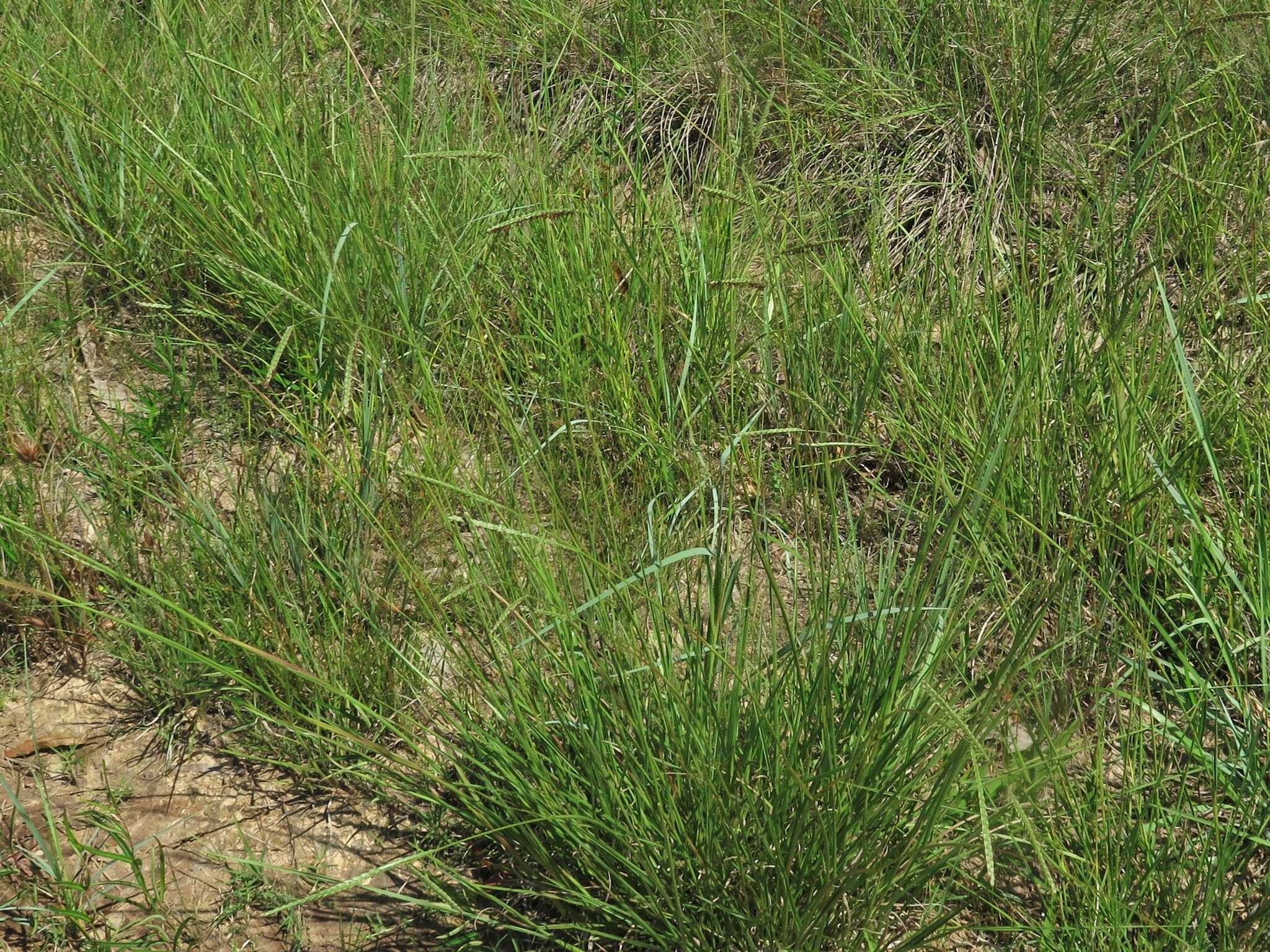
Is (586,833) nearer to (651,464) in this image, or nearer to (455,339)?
(651,464)

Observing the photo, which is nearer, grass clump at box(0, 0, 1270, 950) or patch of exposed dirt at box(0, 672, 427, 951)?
grass clump at box(0, 0, 1270, 950)

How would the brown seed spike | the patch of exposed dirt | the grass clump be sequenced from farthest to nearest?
1. the brown seed spike
2. the patch of exposed dirt
3. the grass clump

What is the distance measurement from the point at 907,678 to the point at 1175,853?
0.46 meters

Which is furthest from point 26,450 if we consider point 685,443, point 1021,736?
point 1021,736

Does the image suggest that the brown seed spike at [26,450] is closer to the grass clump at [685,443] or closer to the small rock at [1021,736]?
the grass clump at [685,443]

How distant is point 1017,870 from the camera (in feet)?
A: 5.42

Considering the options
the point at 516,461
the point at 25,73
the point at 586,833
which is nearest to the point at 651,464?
the point at 516,461

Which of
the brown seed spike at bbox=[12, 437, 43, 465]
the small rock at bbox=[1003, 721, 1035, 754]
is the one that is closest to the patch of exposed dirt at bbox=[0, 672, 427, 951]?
the brown seed spike at bbox=[12, 437, 43, 465]

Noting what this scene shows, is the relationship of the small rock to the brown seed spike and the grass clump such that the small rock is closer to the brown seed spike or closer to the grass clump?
the grass clump

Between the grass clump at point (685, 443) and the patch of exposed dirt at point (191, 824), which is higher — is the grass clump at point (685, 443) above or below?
above

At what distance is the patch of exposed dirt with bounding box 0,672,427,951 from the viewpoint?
5.89 feet

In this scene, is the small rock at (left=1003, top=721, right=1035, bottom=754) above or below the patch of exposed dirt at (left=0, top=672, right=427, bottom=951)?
above

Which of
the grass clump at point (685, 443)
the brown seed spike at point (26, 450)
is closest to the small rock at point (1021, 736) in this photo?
the grass clump at point (685, 443)

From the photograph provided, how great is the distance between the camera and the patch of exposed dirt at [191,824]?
5.89 ft
